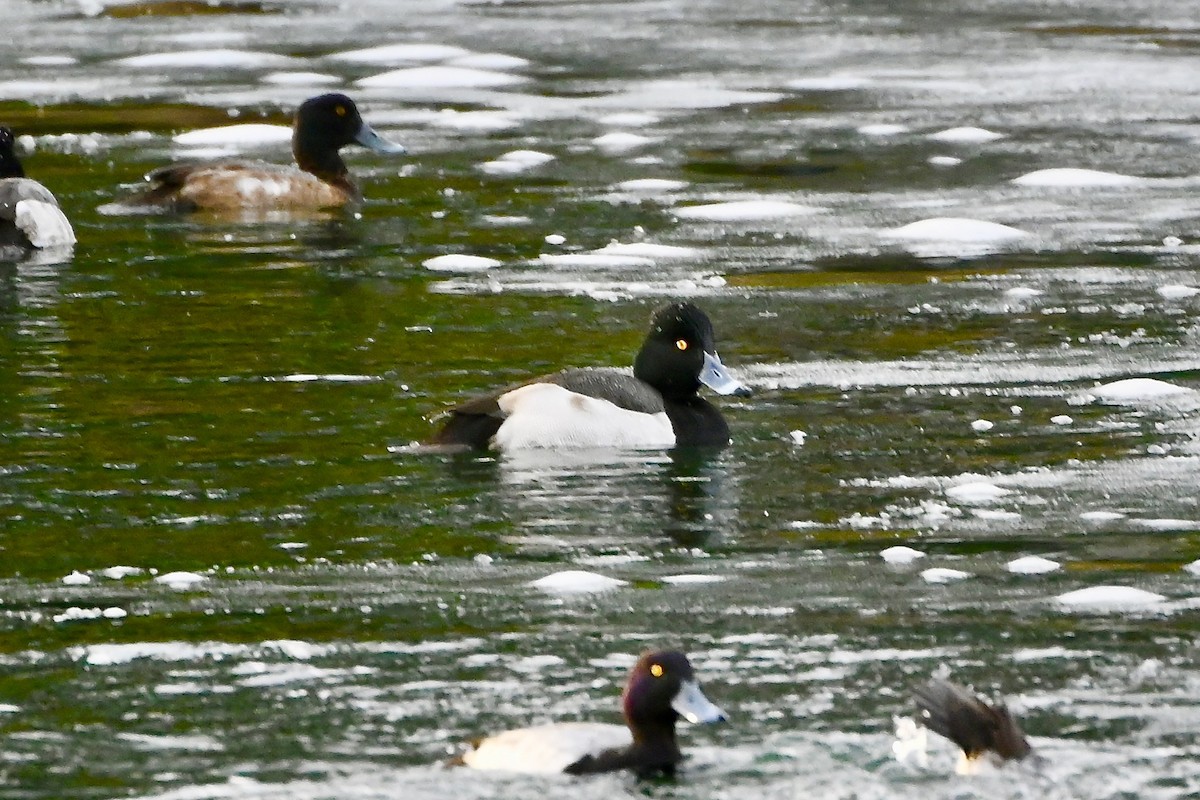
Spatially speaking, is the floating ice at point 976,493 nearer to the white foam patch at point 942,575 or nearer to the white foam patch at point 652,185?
the white foam patch at point 942,575

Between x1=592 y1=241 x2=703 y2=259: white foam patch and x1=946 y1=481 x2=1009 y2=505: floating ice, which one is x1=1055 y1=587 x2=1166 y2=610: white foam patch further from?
x1=592 y1=241 x2=703 y2=259: white foam patch

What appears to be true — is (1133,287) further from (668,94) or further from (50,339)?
(668,94)

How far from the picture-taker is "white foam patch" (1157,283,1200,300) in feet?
46.0

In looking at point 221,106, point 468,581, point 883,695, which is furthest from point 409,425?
point 221,106

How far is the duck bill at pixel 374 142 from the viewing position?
1917cm

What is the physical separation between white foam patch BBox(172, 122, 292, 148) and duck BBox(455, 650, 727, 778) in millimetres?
14713

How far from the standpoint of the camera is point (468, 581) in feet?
27.5

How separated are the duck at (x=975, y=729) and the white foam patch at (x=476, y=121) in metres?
14.9

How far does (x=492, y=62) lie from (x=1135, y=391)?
13.9 m

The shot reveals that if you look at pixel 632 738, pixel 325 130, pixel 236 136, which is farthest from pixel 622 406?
pixel 236 136

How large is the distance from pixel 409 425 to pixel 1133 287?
5.01 m

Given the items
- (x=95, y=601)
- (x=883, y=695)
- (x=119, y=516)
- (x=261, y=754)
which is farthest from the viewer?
(x=119, y=516)

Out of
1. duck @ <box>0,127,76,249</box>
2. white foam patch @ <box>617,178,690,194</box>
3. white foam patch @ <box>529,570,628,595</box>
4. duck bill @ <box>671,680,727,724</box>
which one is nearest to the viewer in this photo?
duck bill @ <box>671,680,727,724</box>

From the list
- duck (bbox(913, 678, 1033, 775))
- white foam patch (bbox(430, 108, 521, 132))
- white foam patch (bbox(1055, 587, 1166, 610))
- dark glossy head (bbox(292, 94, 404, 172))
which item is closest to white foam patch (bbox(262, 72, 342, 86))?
white foam patch (bbox(430, 108, 521, 132))
